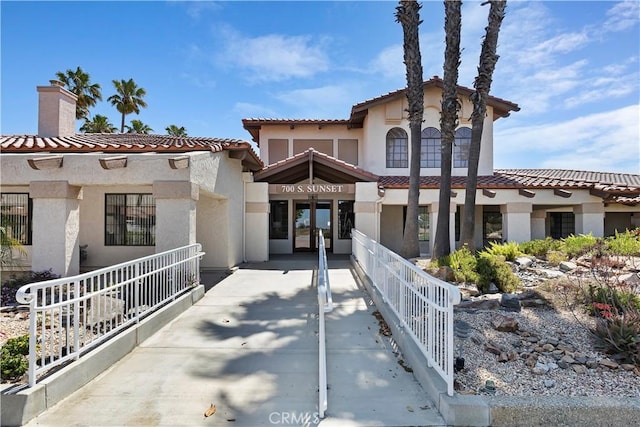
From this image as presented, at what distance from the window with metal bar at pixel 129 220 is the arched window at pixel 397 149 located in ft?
35.3

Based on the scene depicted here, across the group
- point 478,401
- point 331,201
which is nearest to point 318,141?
point 331,201

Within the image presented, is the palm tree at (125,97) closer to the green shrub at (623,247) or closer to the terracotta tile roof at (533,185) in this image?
the terracotta tile roof at (533,185)

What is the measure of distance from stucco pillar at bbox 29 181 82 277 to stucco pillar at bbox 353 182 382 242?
9233 mm

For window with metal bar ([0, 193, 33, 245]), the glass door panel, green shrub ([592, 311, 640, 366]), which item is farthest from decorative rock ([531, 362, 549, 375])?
window with metal bar ([0, 193, 33, 245])

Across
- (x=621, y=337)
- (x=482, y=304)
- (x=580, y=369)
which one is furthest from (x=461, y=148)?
(x=580, y=369)

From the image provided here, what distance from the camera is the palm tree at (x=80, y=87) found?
2950 centimetres

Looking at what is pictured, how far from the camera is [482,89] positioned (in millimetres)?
10242

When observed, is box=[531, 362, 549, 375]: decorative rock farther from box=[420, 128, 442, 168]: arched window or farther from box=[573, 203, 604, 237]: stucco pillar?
box=[420, 128, 442, 168]: arched window

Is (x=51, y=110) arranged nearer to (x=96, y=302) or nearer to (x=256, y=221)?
(x=256, y=221)

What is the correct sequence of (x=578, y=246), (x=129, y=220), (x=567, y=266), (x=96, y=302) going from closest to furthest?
(x=96, y=302) < (x=567, y=266) < (x=578, y=246) < (x=129, y=220)

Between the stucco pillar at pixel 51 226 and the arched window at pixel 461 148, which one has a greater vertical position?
the arched window at pixel 461 148

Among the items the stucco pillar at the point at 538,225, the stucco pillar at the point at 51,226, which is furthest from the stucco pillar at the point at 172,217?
the stucco pillar at the point at 538,225

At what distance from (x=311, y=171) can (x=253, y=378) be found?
962 centimetres

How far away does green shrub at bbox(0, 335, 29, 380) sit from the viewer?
3.83 metres
